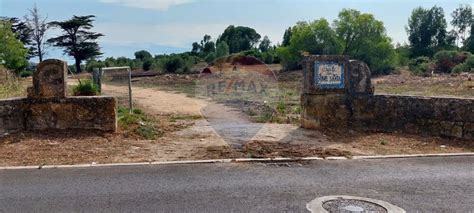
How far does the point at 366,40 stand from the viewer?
43781 millimetres

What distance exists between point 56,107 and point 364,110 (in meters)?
6.94

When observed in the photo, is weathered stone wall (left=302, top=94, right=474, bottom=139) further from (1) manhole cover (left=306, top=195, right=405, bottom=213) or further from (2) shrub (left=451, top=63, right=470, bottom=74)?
(2) shrub (left=451, top=63, right=470, bottom=74)

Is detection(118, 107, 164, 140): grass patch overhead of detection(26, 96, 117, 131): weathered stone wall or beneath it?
beneath

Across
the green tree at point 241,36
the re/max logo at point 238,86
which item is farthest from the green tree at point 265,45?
the re/max logo at point 238,86

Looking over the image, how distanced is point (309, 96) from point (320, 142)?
1521mm

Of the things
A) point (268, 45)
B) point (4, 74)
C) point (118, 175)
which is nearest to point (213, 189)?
point (118, 175)

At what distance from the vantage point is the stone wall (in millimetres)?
8898

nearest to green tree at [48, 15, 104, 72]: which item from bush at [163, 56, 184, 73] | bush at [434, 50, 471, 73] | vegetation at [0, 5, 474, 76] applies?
vegetation at [0, 5, 474, 76]

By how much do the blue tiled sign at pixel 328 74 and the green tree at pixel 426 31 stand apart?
205ft

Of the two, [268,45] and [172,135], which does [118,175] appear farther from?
[268,45]

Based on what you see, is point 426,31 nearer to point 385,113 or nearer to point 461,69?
point 461,69

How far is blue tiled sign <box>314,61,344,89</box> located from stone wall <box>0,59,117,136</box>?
4668 mm

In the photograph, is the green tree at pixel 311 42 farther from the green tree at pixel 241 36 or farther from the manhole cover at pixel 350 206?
the manhole cover at pixel 350 206

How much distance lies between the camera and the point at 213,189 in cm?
548
